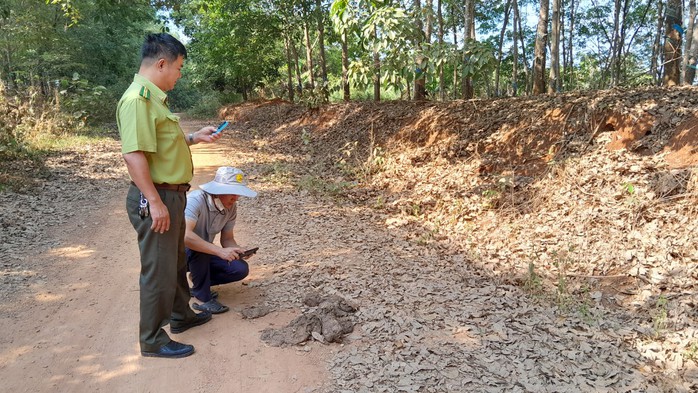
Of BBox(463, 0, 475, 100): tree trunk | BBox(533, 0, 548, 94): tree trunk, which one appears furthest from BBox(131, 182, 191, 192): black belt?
BBox(533, 0, 548, 94): tree trunk

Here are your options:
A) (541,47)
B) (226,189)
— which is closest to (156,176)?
(226,189)

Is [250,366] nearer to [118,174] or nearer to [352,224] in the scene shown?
[352,224]

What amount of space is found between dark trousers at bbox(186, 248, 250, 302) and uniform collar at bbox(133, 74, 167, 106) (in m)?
1.34

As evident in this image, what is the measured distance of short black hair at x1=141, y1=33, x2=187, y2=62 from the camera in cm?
272

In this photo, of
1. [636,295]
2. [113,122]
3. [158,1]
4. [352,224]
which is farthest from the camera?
[113,122]

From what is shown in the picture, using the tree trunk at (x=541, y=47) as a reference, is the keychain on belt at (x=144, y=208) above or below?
below

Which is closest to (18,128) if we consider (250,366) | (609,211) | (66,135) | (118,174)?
(66,135)

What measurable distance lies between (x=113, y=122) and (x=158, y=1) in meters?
11.4

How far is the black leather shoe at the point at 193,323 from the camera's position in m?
3.28

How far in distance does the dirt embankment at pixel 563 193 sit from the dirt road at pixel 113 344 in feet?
7.59

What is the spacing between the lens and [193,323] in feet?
11.0

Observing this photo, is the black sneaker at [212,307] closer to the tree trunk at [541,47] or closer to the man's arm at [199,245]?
the man's arm at [199,245]

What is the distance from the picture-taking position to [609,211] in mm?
4711

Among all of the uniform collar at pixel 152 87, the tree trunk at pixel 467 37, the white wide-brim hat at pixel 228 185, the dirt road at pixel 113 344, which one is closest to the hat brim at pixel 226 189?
the white wide-brim hat at pixel 228 185
